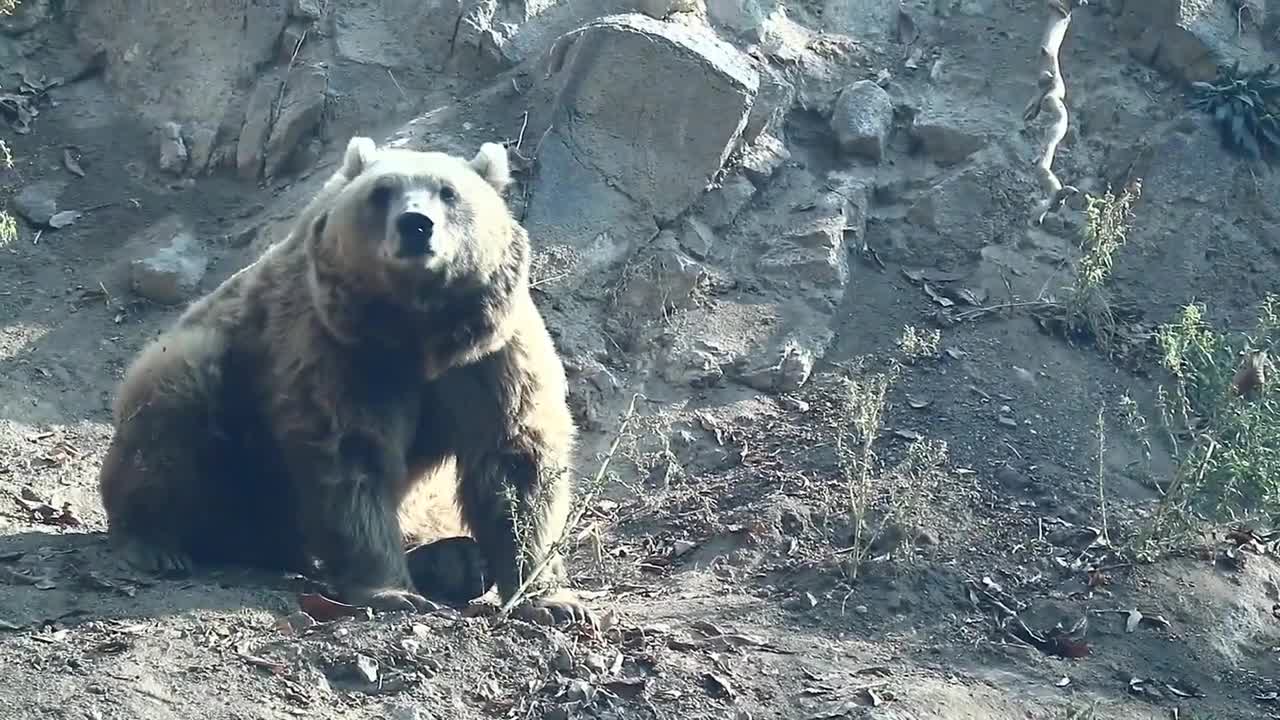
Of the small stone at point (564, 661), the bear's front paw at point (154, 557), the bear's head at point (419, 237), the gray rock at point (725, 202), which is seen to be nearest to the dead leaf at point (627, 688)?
the small stone at point (564, 661)

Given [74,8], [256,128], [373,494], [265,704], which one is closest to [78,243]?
[256,128]

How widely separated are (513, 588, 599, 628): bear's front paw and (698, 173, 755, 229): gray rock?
3783mm

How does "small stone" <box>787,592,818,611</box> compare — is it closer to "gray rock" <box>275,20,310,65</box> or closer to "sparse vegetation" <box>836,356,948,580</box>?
"sparse vegetation" <box>836,356,948,580</box>

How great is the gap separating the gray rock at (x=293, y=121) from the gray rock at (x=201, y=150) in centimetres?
40

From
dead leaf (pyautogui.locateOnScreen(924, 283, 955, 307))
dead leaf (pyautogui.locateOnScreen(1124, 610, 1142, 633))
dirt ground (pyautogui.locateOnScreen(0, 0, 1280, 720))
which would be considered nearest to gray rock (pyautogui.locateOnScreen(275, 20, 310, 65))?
dirt ground (pyautogui.locateOnScreen(0, 0, 1280, 720))

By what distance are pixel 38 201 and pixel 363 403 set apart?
15.0ft

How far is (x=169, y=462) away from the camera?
6059 millimetres

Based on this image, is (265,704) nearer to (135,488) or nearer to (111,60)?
(135,488)

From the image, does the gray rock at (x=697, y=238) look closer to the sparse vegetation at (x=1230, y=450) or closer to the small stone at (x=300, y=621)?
the sparse vegetation at (x=1230, y=450)

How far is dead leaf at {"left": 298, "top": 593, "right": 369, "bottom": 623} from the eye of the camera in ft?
17.9

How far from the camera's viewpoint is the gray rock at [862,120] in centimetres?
932

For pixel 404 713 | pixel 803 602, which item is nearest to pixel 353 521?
pixel 404 713

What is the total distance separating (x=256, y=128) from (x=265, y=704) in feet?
18.3

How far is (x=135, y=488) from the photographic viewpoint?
6031mm
